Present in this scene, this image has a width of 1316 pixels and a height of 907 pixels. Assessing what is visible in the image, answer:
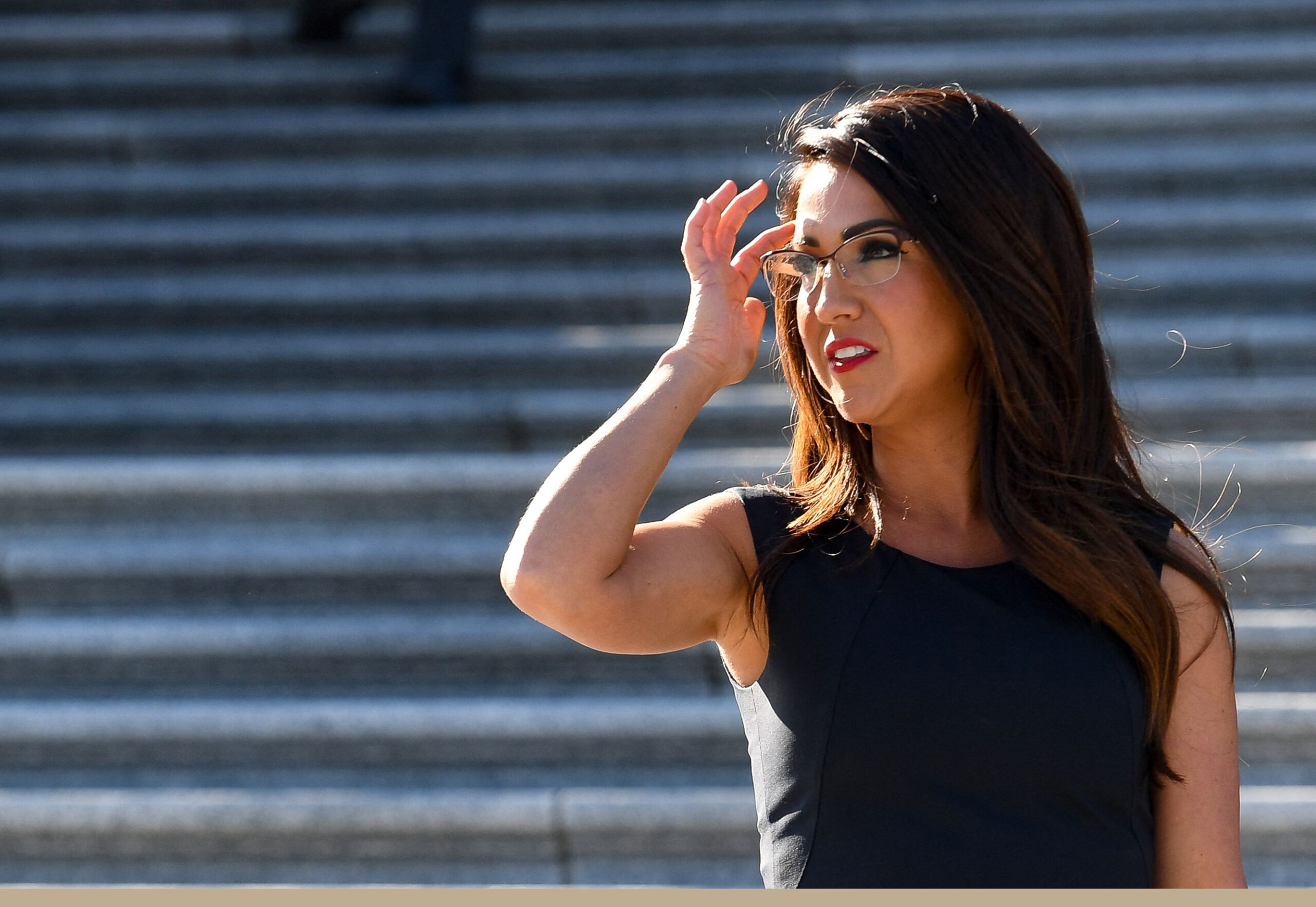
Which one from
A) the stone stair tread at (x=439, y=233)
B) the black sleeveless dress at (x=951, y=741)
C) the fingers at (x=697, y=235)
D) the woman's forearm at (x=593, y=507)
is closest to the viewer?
the black sleeveless dress at (x=951, y=741)

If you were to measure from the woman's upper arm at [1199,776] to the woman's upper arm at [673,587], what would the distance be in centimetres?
54

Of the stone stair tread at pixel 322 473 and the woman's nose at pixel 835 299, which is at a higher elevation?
the woman's nose at pixel 835 299

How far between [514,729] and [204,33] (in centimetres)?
301

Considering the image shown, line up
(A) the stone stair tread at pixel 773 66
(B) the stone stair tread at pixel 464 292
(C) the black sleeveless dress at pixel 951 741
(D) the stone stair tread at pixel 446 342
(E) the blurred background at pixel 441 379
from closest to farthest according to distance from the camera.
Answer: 1. (C) the black sleeveless dress at pixel 951 741
2. (E) the blurred background at pixel 441 379
3. (D) the stone stair tread at pixel 446 342
4. (B) the stone stair tread at pixel 464 292
5. (A) the stone stair tread at pixel 773 66

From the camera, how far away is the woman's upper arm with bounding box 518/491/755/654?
1731 millimetres

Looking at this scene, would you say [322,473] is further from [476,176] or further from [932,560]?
[932,560]

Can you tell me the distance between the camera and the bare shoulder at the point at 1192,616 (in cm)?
166

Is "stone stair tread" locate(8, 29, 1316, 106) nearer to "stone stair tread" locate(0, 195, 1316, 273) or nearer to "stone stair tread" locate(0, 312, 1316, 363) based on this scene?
"stone stair tread" locate(0, 195, 1316, 273)

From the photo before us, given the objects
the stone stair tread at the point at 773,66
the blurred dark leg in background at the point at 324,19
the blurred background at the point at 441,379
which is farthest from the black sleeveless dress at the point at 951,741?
the blurred dark leg in background at the point at 324,19

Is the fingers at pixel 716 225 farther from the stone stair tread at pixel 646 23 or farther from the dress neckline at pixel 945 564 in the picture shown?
the stone stair tread at pixel 646 23

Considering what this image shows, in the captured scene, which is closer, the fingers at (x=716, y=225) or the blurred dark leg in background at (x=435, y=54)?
the fingers at (x=716, y=225)

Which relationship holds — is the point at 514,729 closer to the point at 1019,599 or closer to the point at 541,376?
the point at 541,376

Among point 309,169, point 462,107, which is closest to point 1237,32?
point 462,107

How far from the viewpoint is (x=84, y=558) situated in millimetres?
3824
